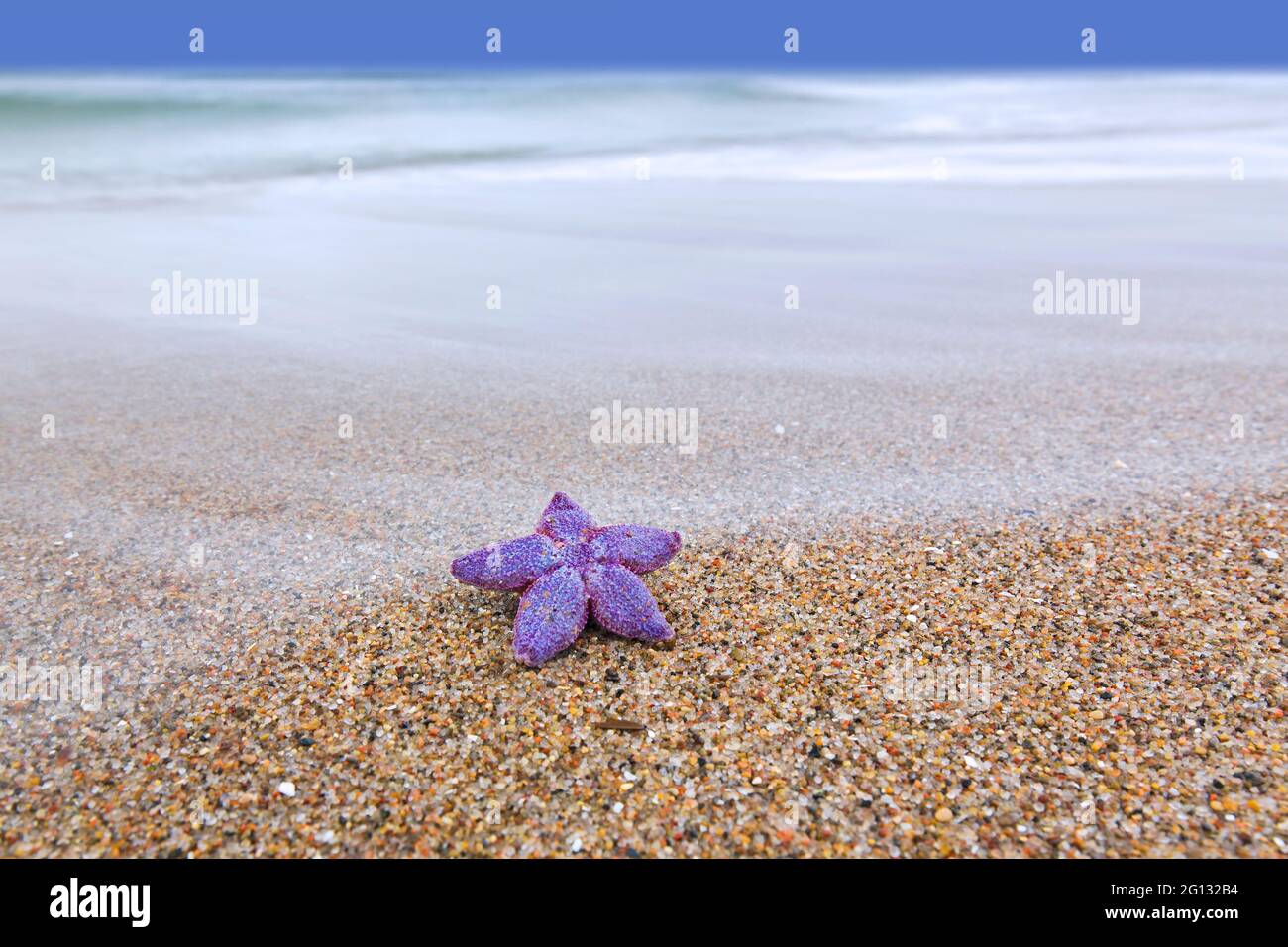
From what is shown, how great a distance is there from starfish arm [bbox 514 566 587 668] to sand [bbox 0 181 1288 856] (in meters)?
0.07

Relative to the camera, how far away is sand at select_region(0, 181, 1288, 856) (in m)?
1.85

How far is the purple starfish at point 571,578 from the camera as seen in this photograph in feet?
7.27

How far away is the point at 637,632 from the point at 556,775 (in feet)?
1.45

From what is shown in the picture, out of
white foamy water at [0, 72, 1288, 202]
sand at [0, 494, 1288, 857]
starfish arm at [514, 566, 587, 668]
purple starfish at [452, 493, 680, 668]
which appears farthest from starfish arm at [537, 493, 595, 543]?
white foamy water at [0, 72, 1288, 202]

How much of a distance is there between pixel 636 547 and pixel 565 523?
0.20 metres

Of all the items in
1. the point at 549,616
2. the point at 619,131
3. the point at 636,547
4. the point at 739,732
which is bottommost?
the point at 739,732

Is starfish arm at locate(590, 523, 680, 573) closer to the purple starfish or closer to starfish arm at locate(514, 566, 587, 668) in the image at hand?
the purple starfish

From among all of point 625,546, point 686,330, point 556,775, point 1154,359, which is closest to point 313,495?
point 625,546

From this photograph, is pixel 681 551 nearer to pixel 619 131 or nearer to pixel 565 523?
pixel 565 523

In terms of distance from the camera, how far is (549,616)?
2.22 m

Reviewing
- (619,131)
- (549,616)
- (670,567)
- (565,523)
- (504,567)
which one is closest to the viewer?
(549,616)

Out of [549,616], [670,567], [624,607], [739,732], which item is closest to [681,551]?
[670,567]

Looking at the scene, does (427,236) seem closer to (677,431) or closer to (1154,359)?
(677,431)
